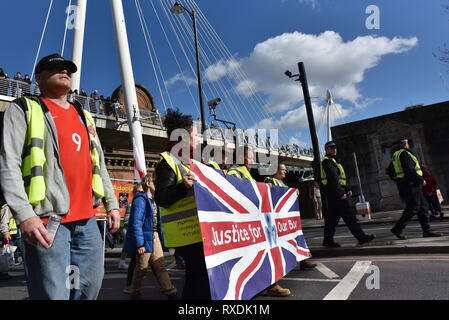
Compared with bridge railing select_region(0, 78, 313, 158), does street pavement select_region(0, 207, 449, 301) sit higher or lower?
lower

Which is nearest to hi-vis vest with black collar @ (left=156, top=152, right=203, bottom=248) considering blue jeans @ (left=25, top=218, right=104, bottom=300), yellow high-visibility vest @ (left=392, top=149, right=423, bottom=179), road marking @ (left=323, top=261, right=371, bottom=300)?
blue jeans @ (left=25, top=218, right=104, bottom=300)

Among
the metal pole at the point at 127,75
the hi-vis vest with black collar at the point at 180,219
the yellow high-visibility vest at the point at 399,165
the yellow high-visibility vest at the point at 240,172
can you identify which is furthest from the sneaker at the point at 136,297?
the metal pole at the point at 127,75

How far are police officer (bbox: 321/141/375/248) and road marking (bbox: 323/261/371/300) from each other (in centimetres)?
104

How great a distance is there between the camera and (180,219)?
281 centimetres

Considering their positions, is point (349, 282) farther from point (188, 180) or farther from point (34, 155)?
point (34, 155)

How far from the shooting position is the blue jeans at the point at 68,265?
172 cm

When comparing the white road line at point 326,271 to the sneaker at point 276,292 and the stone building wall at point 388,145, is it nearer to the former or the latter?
the sneaker at point 276,292

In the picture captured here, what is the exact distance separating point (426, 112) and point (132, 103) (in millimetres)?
16835

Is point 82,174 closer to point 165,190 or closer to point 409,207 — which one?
point 165,190

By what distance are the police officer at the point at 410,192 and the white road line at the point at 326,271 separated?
1.90 metres

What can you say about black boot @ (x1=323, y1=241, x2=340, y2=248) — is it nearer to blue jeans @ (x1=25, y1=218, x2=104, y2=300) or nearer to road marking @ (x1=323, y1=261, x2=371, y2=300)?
road marking @ (x1=323, y1=261, x2=371, y2=300)

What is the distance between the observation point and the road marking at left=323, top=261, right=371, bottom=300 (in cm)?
348

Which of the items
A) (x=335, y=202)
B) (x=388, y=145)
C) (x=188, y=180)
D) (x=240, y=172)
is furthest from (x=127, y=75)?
(x=388, y=145)
